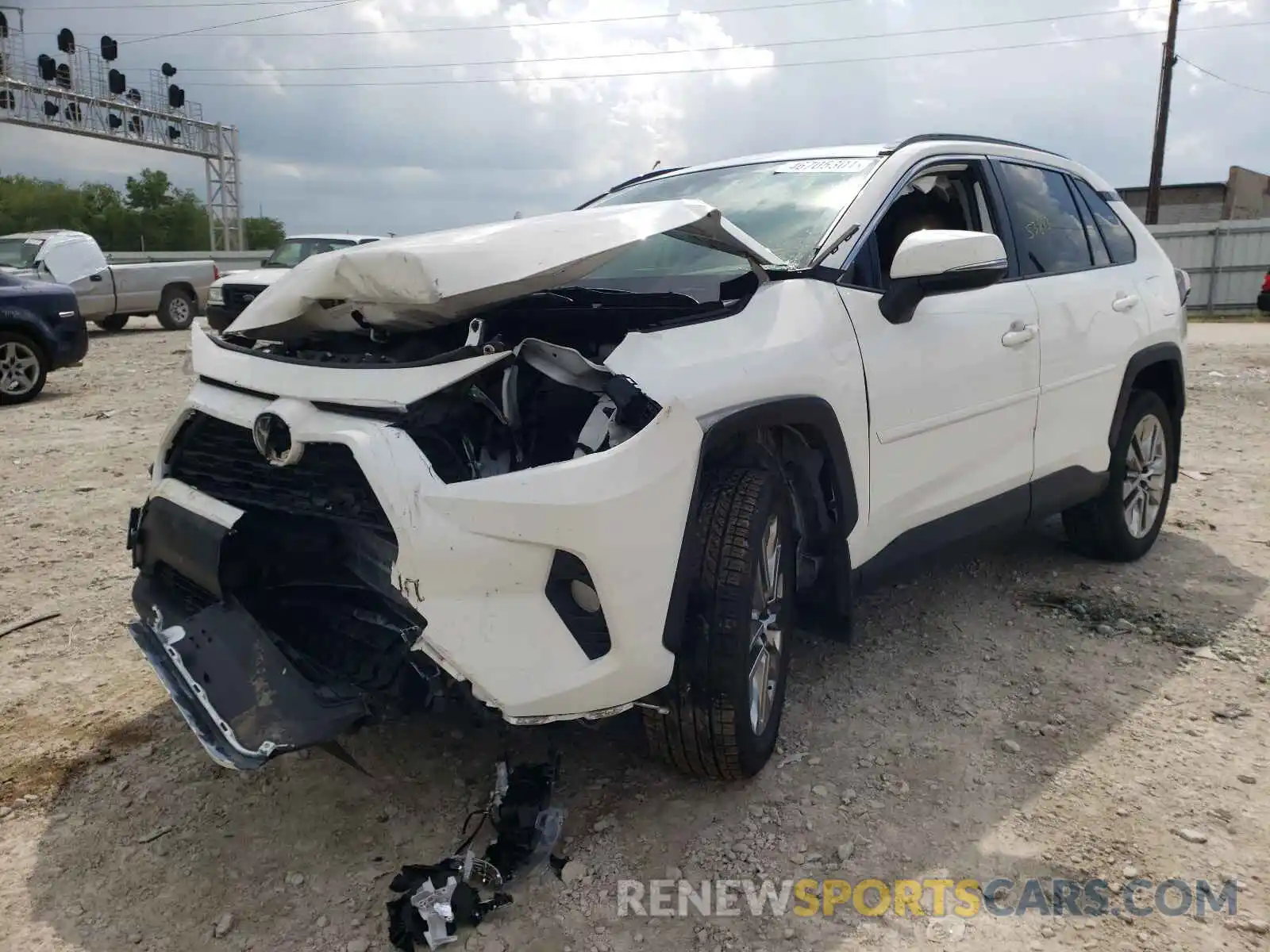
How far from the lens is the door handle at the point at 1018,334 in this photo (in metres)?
3.60

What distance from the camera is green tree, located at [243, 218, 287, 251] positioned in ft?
197

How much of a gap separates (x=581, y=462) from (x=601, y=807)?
1037 mm

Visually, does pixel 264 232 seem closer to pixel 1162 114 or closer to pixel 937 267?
pixel 1162 114

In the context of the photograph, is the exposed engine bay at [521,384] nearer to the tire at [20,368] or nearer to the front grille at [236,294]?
the tire at [20,368]

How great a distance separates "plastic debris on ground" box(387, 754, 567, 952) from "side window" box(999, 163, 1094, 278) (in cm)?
269

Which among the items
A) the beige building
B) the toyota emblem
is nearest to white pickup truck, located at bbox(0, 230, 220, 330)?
the toyota emblem

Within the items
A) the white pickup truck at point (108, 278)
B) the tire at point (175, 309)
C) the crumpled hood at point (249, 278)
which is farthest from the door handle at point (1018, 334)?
the tire at point (175, 309)

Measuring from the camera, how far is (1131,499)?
15.2 feet

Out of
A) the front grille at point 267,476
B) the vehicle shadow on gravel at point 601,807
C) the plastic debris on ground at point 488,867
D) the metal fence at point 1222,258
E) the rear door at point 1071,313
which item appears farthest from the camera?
the metal fence at point 1222,258

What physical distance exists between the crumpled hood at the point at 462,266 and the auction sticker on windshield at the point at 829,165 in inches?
27.7

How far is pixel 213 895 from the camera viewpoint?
2395mm

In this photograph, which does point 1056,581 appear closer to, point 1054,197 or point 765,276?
point 1054,197

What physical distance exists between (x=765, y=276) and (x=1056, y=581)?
94.4 inches

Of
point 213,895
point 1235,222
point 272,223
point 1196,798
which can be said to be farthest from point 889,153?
point 272,223
